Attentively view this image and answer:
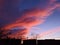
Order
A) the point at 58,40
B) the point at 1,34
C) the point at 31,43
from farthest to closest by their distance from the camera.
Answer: the point at 1,34, the point at 58,40, the point at 31,43

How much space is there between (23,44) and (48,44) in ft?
14.3

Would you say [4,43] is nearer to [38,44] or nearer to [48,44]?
[38,44]

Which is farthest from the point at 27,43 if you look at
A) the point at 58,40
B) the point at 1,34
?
the point at 1,34

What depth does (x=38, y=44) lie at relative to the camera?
66.5 ft

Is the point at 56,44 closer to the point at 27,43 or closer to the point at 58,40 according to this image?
the point at 58,40

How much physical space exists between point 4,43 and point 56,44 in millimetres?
7741

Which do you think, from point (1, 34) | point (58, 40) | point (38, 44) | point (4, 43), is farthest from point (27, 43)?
point (1, 34)

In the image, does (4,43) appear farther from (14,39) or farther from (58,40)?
(58,40)

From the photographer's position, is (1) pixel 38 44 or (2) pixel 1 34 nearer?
(1) pixel 38 44

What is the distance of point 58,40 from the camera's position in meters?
20.2

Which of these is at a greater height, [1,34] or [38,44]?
[1,34]

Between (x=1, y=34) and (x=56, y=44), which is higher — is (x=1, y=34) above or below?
above

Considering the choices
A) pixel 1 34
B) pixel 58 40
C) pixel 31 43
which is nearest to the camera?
pixel 31 43

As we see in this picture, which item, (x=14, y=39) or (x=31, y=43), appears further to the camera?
(x=14, y=39)
